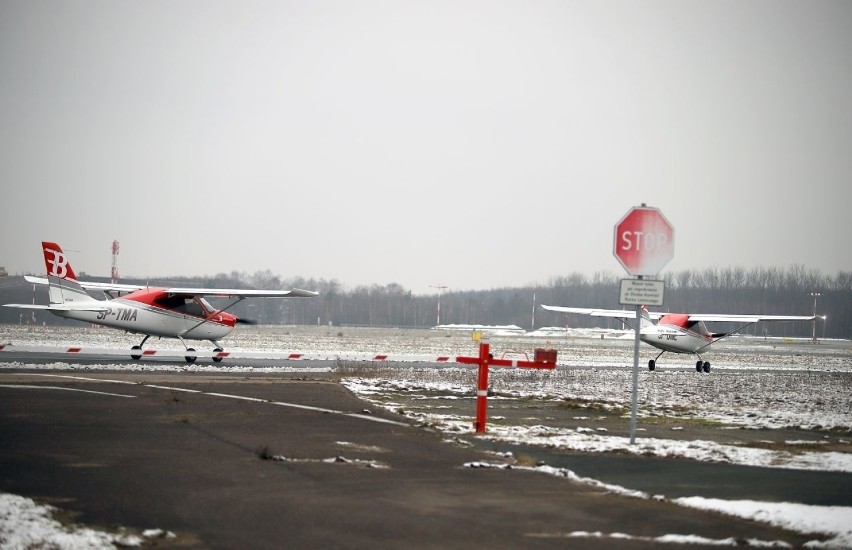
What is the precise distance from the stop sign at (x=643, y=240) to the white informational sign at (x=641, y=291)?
261 mm

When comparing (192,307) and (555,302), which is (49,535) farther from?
(555,302)

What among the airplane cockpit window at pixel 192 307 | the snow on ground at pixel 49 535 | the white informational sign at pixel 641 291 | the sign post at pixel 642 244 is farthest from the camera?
the airplane cockpit window at pixel 192 307

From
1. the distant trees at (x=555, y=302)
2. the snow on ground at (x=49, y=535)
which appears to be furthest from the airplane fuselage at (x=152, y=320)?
the distant trees at (x=555, y=302)

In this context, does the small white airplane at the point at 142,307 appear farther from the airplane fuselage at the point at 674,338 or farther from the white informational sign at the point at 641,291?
the white informational sign at the point at 641,291

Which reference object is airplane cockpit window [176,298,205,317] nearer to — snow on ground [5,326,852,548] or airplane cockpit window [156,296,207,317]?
airplane cockpit window [156,296,207,317]

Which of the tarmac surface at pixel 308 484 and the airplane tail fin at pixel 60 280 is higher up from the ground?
the airplane tail fin at pixel 60 280

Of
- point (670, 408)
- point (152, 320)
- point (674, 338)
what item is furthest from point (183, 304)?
point (674, 338)

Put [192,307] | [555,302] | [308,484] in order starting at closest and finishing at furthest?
[308,484], [192,307], [555,302]

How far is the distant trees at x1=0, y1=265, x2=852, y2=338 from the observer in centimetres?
15538

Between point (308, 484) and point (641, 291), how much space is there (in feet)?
20.8

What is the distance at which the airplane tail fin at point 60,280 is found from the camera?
3147 centimetres

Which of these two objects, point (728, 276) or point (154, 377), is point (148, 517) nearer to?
point (154, 377)

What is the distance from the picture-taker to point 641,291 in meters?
13.8

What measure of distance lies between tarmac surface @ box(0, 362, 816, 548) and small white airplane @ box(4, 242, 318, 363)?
629 inches
